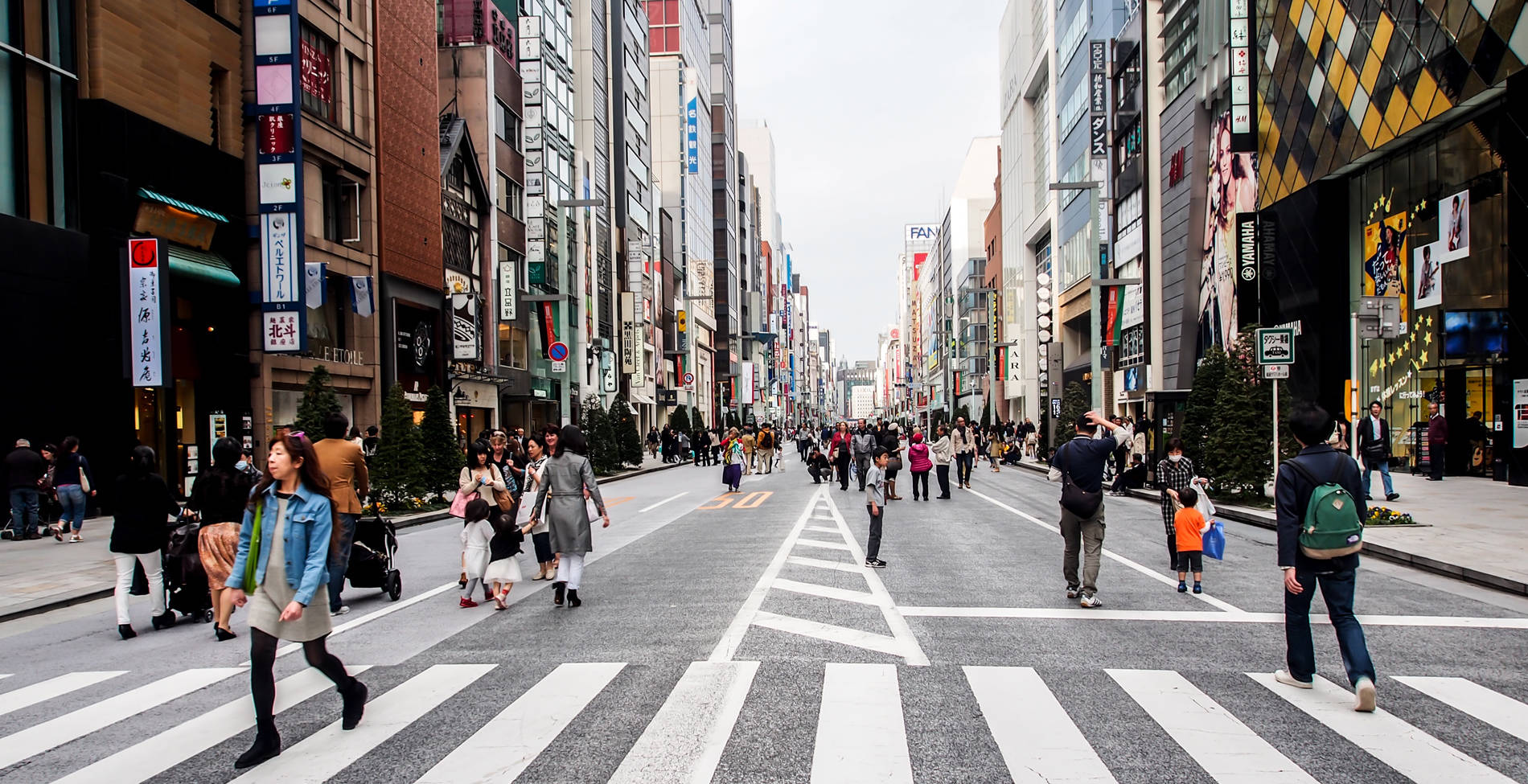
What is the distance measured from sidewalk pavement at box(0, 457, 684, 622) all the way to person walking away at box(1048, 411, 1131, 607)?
10480 mm

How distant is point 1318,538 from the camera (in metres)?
6.13

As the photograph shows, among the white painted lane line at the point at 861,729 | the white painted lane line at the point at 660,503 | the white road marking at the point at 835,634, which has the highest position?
the white painted lane line at the point at 861,729

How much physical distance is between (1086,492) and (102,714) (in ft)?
25.8

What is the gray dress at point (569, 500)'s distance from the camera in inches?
379

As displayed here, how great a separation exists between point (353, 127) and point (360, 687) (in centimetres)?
2848

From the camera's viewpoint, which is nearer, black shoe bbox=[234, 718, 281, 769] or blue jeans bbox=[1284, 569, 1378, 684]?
black shoe bbox=[234, 718, 281, 769]

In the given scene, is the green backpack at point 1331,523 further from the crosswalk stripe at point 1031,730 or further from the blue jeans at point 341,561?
the blue jeans at point 341,561

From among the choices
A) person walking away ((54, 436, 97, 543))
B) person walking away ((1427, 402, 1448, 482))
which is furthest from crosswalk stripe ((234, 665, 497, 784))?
person walking away ((1427, 402, 1448, 482))

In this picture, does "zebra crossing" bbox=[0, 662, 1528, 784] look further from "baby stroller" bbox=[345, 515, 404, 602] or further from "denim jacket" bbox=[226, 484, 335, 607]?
"baby stroller" bbox=[345, 515, 404, 602]

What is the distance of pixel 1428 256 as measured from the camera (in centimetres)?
2578

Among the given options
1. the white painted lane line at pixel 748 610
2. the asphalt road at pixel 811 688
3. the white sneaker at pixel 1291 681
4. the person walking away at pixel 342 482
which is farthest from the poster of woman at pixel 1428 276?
the person walking away at pixel 342 482

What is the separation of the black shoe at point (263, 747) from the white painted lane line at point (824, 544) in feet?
30.3

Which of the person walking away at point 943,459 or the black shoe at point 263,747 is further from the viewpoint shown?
the person walking away at point 943,459

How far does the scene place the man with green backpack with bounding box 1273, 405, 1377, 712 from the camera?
6.08 metres
